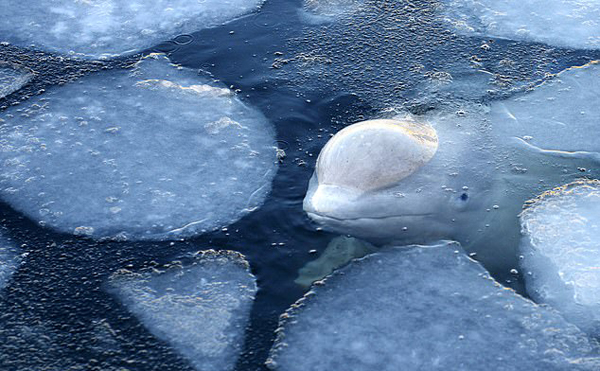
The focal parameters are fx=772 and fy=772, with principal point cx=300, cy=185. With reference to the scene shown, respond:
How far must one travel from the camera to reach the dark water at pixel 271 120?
373 cm

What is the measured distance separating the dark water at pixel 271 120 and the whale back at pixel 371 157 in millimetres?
302

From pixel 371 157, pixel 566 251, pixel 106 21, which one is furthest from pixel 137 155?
pixel 566 251

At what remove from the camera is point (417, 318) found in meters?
3.78

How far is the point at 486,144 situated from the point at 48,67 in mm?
3205

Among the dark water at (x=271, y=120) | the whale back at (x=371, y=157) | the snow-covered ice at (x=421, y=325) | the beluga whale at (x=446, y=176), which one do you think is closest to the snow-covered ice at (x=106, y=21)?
the dark water at (x=271, y=120)

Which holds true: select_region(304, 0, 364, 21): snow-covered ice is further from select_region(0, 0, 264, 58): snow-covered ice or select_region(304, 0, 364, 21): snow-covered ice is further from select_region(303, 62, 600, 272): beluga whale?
select_region(303, 62, 600, 272): beluga whale

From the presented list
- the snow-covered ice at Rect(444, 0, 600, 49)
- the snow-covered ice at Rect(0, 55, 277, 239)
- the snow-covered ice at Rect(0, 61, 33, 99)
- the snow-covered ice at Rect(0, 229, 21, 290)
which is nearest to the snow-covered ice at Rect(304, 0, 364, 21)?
the snow-covered ice at Rect(444, 0, 600, 49)

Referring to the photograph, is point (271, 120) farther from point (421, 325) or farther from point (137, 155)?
point (421, 325)

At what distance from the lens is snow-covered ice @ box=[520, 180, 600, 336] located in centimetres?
386

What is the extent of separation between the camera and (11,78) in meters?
5.58

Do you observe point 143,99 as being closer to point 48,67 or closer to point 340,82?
point 48,67

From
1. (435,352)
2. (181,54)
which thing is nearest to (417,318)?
(435,352)

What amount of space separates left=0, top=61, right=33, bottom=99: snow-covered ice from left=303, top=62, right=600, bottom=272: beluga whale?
7.82ft

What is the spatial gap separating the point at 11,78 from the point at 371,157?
287 centimetres
